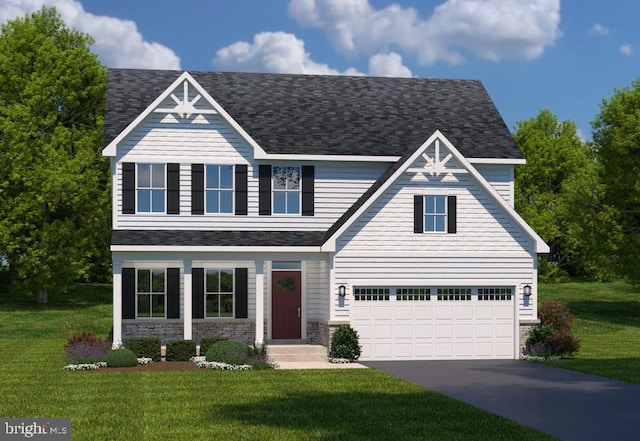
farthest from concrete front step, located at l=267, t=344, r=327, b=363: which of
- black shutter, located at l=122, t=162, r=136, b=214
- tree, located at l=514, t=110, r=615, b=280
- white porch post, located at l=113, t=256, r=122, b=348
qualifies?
tree, located at l=514, t=110, r=615, b=280

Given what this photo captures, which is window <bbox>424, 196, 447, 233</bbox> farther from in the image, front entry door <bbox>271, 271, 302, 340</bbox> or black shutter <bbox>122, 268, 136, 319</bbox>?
black shutter <bbox>122, 268, 136, 319</bbox>

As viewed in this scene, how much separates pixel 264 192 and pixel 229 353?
255 inches

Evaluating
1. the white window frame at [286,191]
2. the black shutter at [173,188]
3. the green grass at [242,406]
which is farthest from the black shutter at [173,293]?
the green grass at [242,406]

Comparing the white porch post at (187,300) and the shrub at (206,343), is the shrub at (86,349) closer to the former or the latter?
the white porch post at (187,300)

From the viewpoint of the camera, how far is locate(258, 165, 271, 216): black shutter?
33.1 meters

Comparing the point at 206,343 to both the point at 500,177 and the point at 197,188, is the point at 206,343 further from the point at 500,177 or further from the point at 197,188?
the point at 500,177

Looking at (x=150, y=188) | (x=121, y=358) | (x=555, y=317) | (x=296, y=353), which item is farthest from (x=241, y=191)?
(x=555, y=317)

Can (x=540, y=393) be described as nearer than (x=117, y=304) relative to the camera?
Yes

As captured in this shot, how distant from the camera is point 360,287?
31297 mm

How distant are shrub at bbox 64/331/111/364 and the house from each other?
850 mm

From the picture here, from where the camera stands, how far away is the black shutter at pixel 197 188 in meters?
32.7

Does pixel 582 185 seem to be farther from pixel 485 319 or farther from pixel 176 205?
pixel 176 205

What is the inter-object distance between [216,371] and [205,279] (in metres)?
6.12

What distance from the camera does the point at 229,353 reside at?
2889 cm
